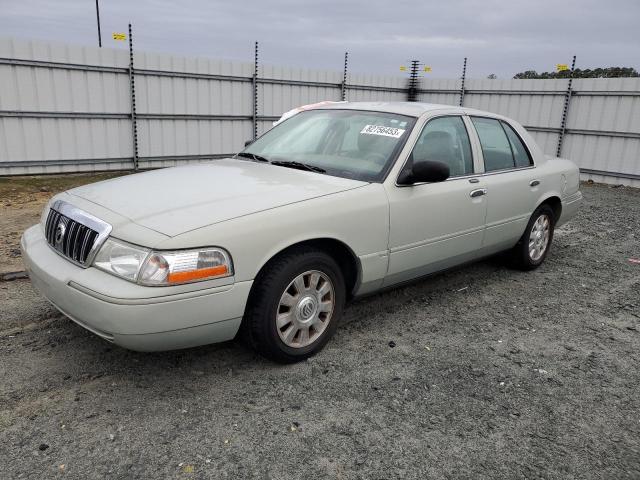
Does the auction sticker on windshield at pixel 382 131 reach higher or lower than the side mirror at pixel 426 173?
higher

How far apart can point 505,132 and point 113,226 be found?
150 inches

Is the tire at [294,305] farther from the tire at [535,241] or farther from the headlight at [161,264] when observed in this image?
the tire at [535,241]

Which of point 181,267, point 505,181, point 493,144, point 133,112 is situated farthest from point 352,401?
point 133,112

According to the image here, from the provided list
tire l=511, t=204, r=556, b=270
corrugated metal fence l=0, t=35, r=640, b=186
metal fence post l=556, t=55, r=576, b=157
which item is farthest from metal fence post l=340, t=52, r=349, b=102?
tire l=511, t=204, r=556, b=270

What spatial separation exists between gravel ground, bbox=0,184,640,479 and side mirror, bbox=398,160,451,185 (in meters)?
1.14

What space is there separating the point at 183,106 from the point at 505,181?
8.30m

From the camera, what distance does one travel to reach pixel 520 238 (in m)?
5.40

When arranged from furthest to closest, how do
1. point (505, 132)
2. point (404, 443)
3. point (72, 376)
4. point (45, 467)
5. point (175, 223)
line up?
point (505, 132) < point (72, 376) < point (175, 223) < point (404, 443) < point (45, 467)

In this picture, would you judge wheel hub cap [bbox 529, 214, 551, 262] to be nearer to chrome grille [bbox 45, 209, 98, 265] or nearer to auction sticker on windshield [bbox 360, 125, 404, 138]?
auction sticker on windshield [bbox 360, 125, 404, 138]

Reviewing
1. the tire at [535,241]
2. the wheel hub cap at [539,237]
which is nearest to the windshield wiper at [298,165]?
the tire at [535,241]

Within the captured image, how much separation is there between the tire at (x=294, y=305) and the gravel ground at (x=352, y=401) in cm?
15

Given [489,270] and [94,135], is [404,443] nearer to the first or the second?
[489,270]

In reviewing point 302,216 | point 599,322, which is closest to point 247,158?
point 302,216

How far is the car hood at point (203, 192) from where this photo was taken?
300 cm
